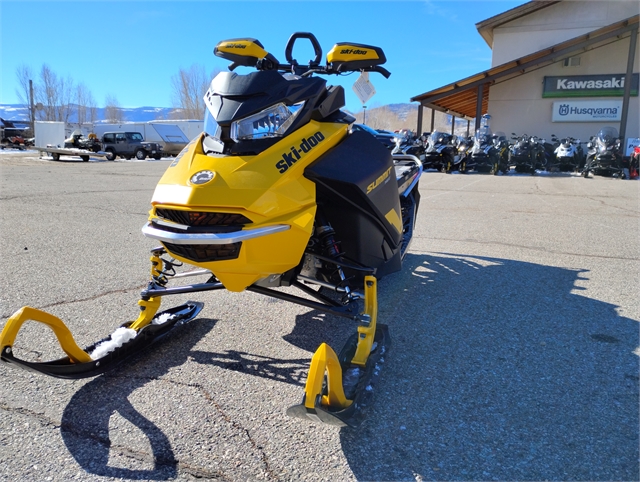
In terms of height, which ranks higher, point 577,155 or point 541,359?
point 577,155

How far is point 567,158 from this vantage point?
1852cm

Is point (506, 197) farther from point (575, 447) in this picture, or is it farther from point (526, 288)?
point (575, 447)

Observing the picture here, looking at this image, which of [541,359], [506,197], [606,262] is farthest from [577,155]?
[541,359]

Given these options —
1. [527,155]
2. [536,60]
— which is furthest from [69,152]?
[536,60]

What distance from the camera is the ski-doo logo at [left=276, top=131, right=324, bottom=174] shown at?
227cm

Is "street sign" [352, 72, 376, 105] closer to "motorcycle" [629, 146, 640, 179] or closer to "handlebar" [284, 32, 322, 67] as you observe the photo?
"handlebar" [284, 32, 322, 67]

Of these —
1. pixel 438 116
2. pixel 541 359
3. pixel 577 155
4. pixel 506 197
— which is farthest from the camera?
pixel 438 116

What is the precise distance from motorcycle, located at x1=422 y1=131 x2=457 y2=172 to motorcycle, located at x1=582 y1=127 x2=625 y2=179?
4.71m

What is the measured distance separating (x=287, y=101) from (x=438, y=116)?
116m

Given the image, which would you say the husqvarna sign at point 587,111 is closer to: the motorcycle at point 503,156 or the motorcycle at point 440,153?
the motorcycle at point 503,156

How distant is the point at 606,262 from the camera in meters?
4.91

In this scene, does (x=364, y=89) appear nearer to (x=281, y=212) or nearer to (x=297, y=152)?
(x=297, y=152)

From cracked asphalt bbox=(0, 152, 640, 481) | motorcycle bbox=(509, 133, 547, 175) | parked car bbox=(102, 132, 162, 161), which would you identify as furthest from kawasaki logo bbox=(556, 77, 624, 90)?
parked car bbox=(102, 132, 162, 161)

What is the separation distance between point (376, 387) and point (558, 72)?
26458 millimetres
